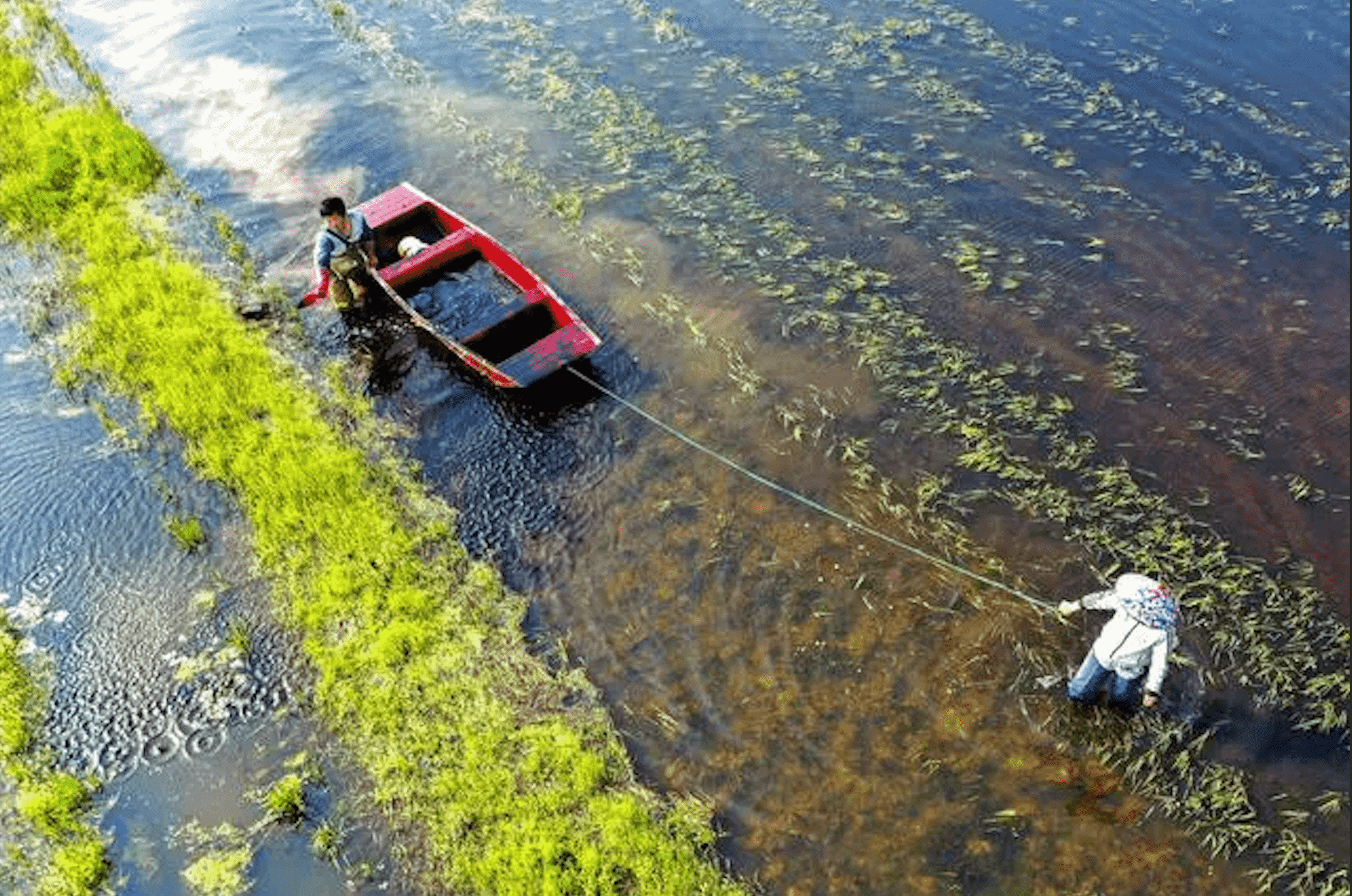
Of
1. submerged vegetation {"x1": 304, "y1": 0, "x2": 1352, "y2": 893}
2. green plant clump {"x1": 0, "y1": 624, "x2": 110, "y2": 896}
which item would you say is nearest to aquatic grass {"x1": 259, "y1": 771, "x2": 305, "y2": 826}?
green plant clump {"x1": 0, "y1": 624, "x2": 110, "y2": 896}

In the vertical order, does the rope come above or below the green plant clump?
above

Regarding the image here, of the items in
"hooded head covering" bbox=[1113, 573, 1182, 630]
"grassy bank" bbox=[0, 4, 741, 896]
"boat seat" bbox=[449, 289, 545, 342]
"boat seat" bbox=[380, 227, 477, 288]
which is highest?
"hooded head covering" bbox=[1113, 573, 1182, 630]

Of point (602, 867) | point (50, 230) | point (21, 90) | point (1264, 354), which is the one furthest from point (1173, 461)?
point (21, 90)

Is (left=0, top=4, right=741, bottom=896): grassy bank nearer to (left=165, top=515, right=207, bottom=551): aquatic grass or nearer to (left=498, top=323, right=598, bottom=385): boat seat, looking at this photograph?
(left=165, top=515, right=207, bottom=551): aquatic grass

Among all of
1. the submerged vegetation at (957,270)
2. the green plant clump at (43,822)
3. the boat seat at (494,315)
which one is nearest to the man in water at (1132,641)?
the submerged vegetation at (957,270)

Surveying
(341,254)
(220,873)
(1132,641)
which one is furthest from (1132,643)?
(341,254)

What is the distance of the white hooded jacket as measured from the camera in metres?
7.67

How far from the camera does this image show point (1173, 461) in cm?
1043

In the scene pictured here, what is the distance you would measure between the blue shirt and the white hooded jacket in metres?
8.84

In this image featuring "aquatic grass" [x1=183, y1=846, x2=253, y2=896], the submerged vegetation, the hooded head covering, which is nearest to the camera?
the hooded head covering

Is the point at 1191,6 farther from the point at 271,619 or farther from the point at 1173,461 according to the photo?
the point at 271,619

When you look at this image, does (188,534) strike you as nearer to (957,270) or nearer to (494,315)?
(494,315)

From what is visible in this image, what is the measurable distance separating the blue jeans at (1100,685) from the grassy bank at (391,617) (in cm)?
314

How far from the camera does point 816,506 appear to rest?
1029cm
